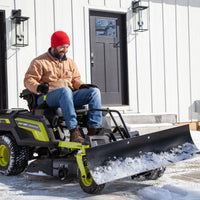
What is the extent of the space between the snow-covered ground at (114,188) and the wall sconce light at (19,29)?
2.61 metres

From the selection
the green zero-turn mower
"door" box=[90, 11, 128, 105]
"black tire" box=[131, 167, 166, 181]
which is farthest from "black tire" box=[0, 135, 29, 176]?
"door" box=[90, 11, 128, 105]

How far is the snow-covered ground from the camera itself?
2.82 m

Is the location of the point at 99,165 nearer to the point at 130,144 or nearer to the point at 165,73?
the point at 130,144

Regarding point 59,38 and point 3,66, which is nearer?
point 59,38

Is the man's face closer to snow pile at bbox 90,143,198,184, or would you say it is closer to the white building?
snow pile at bbox 90,143,198,184

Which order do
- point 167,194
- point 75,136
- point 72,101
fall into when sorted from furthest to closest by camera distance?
1. point 72,101
2. point 75,136
3. point 167,194

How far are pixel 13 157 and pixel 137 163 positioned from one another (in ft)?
4.06

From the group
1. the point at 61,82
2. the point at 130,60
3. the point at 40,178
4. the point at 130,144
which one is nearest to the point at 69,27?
the point at 130,60

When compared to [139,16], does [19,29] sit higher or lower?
lower

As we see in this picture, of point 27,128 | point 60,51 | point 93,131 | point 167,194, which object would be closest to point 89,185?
point 167,194

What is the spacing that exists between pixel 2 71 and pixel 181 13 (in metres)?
3.53

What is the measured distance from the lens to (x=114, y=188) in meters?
3.15

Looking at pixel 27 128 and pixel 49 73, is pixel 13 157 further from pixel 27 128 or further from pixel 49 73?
pixel 49 73

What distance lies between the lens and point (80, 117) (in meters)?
3.78
